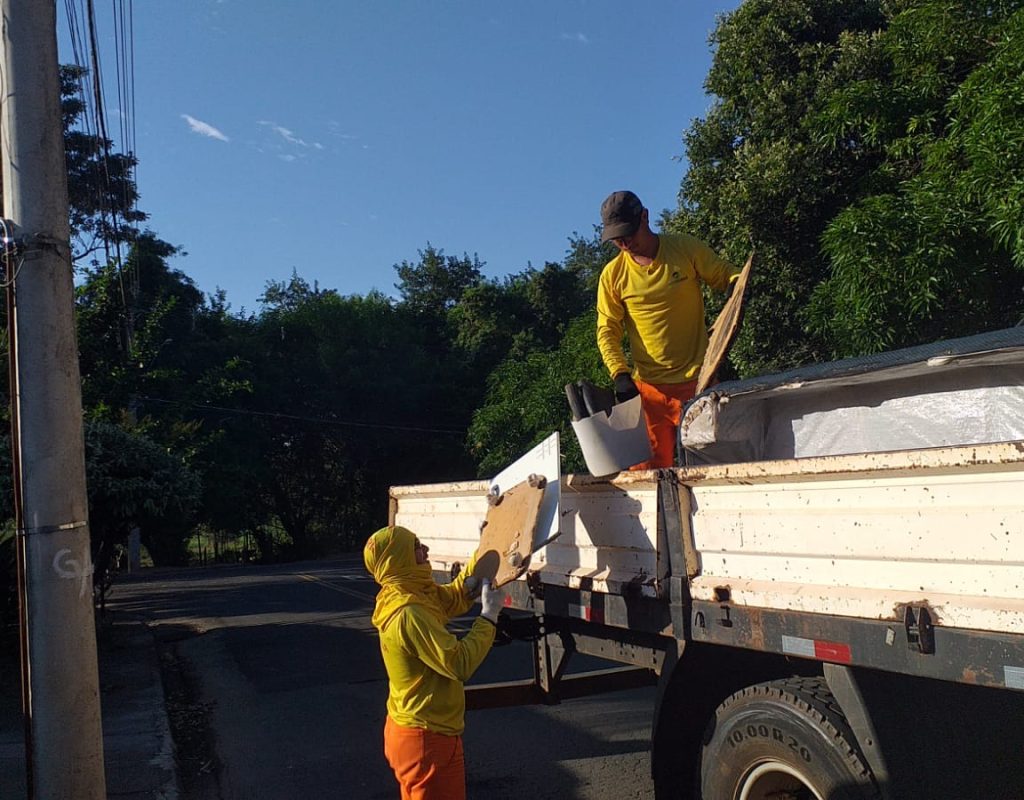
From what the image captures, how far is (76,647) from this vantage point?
167 inches

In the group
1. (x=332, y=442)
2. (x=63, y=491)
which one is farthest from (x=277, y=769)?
(x=332, y=442)

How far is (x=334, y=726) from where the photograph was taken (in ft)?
24.4

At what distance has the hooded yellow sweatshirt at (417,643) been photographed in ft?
11.5

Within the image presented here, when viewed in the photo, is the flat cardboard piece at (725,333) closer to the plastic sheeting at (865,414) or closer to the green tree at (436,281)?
the plastic sheeting at (865,414)

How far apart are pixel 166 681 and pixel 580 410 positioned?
Answer: 7.26 meters

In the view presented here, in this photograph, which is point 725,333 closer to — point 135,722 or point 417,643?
point 417,643

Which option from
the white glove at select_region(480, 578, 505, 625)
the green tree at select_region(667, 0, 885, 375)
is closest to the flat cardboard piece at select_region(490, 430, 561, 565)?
the white glove at select_region(480, 578, 505, 625)

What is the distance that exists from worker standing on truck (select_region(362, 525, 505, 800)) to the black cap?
6.85ft

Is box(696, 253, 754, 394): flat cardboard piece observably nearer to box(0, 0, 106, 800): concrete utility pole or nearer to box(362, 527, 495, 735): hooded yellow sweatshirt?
box(362, 527, 495, 735): hooded yellow sweatshirt

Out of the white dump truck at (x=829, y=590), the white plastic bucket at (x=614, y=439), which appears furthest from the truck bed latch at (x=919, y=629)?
the white plastic bucket at (x=614, y=439)

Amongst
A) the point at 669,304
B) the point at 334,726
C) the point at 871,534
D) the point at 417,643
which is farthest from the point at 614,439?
the point at 334,726

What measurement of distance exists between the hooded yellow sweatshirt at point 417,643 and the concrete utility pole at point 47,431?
152 centimetres

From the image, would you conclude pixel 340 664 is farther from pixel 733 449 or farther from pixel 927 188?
pixel 927 188

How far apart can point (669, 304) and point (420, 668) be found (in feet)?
8.30
